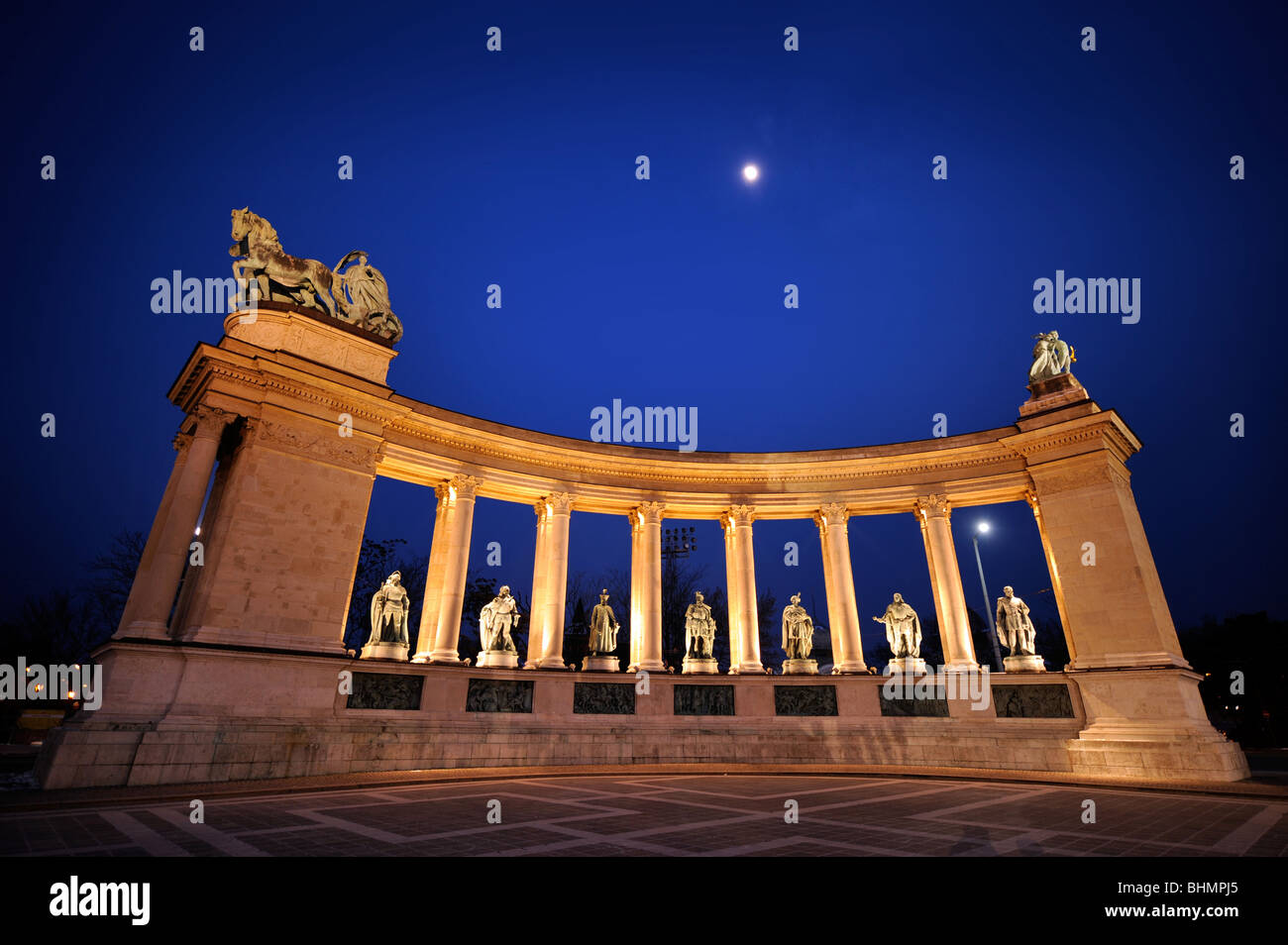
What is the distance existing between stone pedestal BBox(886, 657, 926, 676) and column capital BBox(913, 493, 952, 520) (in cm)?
699

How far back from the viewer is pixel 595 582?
324ft

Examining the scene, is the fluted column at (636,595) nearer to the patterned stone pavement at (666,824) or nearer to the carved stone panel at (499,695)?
the carved stone panel at (499,695)

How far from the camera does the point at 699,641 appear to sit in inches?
1166

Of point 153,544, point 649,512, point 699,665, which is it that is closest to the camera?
point 153,544

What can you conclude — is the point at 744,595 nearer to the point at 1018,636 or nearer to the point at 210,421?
the point at 1018,636

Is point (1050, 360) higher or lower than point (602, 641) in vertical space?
higher

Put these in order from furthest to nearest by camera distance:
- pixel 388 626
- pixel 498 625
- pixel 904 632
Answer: pixel 904 632
pixel 498 625
pixel 388 626

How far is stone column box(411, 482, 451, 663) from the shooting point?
85.8 ft

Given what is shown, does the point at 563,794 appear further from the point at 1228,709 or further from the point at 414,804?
the point at 1228,709

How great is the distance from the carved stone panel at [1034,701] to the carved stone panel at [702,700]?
11063 mm

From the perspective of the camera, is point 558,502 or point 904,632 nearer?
point 904,632

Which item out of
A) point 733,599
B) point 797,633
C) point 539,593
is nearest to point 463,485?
point 539,593

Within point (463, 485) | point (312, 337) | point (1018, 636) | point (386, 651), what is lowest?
point (386, 651)

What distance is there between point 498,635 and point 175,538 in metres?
12.5
